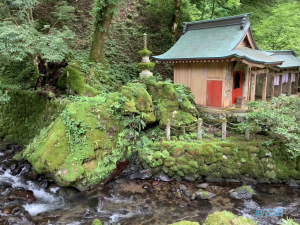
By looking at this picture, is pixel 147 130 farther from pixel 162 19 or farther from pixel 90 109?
pixel 162 19

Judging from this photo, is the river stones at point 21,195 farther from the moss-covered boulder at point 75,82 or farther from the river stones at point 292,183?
the river stones at point 292,183

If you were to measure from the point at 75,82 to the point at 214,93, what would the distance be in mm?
7943

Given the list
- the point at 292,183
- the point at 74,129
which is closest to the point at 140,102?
the point at 74,129

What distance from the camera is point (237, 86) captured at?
14305 millimetres

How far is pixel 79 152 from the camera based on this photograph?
9000 mm

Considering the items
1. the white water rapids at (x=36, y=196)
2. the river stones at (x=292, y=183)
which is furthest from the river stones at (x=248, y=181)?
the white water rapids at (x=36, y=196)

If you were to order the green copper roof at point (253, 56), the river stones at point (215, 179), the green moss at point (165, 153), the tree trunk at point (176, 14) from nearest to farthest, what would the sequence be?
the river stones at point (215, 179) → the green moss at point (165, 153) → the green copper roof at point (253, 56) → the tree trunk at point (176, 14)

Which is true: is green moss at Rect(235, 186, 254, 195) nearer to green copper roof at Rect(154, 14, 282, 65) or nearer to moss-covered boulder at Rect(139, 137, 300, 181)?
moss-covered boulder at Rect(139, 137, 300, 181)

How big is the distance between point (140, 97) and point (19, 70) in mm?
10507

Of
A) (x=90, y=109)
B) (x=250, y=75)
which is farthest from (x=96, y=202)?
(x=250, y=75)

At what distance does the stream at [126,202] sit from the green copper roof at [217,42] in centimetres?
674

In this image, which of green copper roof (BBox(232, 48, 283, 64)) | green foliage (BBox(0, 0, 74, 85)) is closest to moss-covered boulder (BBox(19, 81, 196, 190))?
green foliage (BBox(0, 0, 74, 85))

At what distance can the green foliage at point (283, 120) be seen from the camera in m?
8.74

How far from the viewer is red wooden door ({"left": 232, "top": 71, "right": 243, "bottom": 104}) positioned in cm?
1401
